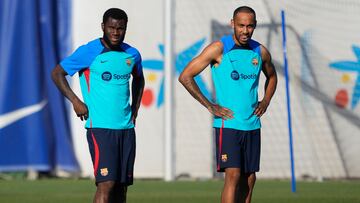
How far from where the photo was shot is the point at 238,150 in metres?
8.30

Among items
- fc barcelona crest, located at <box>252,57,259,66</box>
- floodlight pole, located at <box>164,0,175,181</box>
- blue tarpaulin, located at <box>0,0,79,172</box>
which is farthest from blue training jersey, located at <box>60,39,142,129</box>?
blue tarpaulin, located at <box>0,0,79,172</box>

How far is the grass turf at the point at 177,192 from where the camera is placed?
11792 millimetres

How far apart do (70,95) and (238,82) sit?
4.58ft

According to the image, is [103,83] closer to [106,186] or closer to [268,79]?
[106,186]

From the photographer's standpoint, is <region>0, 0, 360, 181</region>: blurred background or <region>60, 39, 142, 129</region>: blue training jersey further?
<region>0, 0, 360, 181</region>: blurred background

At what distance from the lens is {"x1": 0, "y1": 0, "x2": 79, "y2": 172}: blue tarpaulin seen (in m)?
16.2

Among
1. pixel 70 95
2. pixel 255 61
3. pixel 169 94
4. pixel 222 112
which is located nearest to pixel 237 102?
pixel 222 112

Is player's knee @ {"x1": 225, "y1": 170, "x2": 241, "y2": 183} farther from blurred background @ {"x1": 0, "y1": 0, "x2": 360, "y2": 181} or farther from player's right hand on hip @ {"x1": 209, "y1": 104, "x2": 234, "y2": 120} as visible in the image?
blurred background @ {"x1": 0, "y1": 0, "x2": 360, "y2": 181}

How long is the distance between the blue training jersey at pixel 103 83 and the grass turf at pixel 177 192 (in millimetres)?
3593

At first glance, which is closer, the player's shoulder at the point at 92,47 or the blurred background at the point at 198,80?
the player's shoulder at the point at 92,47

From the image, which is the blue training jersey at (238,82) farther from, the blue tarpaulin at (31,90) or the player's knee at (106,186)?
the blue tarpaulin at (31,90)

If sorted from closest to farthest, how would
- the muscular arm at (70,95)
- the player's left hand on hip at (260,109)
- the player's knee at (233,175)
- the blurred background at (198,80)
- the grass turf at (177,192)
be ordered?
the muscular arm at (70,95), the player's knee at (233,175), the player's left hand on hip at (260,109), the grass turf at (177,192), the blurred background at (198,80)

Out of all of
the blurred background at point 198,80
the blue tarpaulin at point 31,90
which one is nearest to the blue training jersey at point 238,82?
the blurred background at point 198,80

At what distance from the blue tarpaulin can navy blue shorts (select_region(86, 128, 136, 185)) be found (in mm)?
8242
